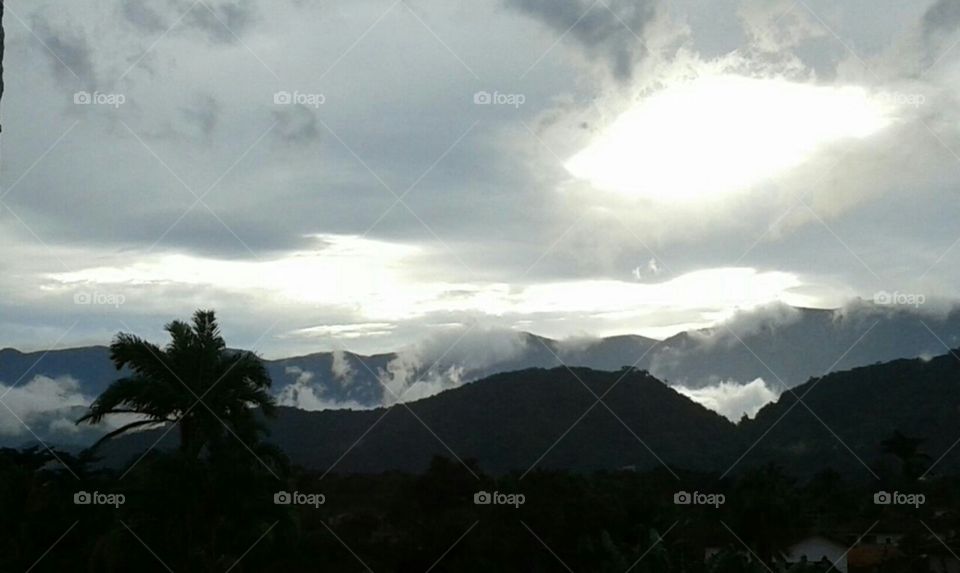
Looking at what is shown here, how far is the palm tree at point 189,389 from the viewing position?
1906cm

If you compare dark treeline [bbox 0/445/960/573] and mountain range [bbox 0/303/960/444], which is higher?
mountain range [bbox 0/303/960/444]

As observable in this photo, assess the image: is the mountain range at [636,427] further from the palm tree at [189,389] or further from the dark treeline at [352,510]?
the palm tree at [189,389]

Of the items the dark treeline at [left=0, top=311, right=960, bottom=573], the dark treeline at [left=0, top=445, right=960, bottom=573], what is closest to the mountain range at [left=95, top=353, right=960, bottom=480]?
the dark treeline at [left=0, top=311, right=960, bottom=573]

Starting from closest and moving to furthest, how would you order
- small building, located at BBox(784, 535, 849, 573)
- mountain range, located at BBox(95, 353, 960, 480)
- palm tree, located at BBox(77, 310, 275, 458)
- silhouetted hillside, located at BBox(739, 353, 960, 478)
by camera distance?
palm tree, located at BBox(77, 310, 275, 458) → small building, located at BBox(784, 535, 849, 573) → mountain range, located at BBox(95, 353, 960, 480) → silhouetted hillside, located at BBox(739, 353, 960, 478)

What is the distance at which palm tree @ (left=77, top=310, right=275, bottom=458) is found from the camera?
19062 millimetres

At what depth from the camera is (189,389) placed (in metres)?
19.2

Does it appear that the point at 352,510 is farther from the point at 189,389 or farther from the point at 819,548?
the point at 189,389

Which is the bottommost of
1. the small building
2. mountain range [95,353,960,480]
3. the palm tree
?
the small building

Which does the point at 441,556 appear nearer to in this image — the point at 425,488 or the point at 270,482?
the point at 425,488

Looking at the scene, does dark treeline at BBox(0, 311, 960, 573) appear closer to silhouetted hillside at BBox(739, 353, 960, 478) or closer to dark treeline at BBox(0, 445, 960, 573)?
dark treeline at BBox(0, 445, 960, 573)

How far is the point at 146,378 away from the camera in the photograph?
19.2 meters

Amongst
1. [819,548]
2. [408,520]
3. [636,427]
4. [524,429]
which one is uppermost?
[636,427]

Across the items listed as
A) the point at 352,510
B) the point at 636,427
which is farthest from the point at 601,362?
Answer: the point at 352,510

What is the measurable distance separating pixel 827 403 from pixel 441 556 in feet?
220
